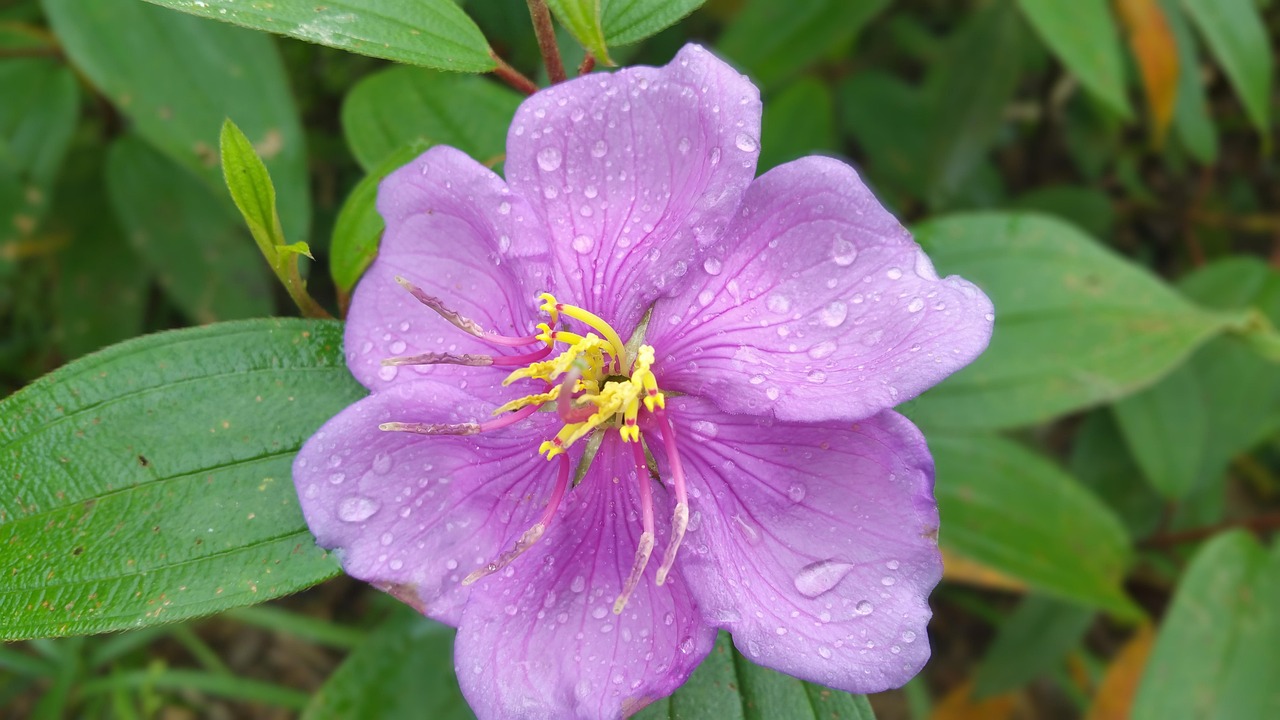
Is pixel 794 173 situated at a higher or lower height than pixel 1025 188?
higher

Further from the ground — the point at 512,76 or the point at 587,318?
the point at 512,76

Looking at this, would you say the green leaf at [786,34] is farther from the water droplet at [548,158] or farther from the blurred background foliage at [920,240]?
the water droplet at [548,158]

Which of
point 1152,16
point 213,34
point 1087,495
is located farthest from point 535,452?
point 1152,16

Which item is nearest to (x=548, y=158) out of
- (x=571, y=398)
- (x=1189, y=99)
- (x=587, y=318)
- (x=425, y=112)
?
(x=587, y=318)

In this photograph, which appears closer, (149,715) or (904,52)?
(149,715)

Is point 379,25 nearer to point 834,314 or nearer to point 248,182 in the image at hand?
point 248,182

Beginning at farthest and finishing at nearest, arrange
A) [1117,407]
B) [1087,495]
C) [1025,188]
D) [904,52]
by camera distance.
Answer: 1. [1025,188]
2. [904,52]
3. [1117,407]
4. [1087,495]

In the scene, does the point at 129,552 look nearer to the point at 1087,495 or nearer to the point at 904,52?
the point at 1087,495
